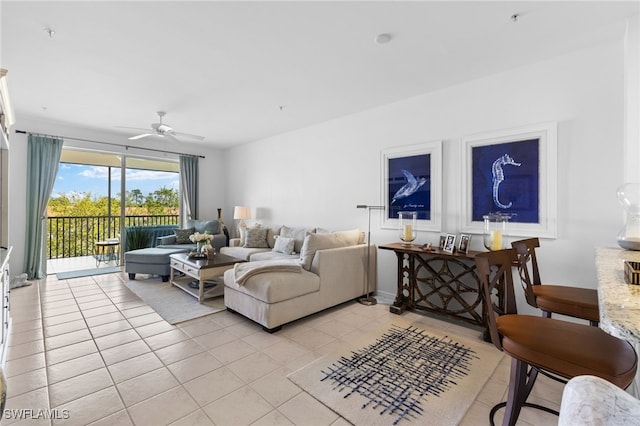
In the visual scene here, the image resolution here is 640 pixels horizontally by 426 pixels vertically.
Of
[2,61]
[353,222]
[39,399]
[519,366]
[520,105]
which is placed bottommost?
[39,399]

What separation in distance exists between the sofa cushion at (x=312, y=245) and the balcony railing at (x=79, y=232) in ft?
14.8

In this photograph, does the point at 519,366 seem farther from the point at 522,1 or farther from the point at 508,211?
the point at 522,1

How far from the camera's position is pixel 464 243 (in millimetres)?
2994

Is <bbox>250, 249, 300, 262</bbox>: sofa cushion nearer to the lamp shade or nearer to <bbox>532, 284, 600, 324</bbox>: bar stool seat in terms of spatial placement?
the lamp shade

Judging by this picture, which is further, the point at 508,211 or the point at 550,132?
the point at 508,211

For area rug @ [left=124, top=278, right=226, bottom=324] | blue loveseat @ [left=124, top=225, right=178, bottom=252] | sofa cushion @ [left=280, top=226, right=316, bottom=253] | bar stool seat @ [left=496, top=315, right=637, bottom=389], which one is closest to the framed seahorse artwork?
bar stool seat @ [left=496, top=315, right=637, bottom=389]

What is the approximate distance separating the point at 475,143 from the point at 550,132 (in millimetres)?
637

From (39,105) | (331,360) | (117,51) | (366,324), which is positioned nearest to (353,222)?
(366,324)

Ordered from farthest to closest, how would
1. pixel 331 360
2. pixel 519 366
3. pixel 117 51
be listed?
pixel 117 51 → pixel 331 360 → pixel 519 366

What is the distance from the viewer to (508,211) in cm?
289

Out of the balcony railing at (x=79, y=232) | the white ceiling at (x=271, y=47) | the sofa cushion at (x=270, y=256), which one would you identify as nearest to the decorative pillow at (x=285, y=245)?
the sofa cushion at (x=270, y=256)

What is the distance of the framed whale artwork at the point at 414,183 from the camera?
340cm

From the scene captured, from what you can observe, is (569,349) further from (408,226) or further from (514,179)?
(408,226)

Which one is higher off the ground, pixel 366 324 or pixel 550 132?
pixel 550 132
